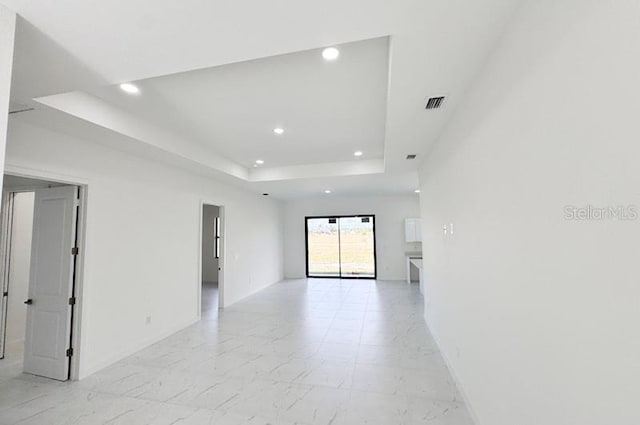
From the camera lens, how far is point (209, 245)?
31.5ft

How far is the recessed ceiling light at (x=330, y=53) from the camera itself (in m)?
2.12

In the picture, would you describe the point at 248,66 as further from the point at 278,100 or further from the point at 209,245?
the point at 209,245

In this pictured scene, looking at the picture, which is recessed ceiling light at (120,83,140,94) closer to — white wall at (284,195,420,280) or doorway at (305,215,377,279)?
white wall at (284,195,420,280)

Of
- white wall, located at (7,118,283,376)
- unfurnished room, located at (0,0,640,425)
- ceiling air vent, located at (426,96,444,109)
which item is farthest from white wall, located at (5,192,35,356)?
ceiling air vent, located at (426,96,444,109)

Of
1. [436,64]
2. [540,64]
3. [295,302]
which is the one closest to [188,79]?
[436,64]

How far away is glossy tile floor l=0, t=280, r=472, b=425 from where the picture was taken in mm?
2473

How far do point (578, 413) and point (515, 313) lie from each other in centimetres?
54

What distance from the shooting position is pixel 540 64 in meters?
1.25

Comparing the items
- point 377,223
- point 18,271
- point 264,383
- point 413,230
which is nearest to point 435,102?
point 264,383

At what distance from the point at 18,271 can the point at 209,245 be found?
224 inches

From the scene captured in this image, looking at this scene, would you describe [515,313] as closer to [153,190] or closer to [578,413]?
[578,413]

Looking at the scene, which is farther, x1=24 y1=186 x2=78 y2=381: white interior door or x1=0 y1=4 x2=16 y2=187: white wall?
x1=24 y1=186 x2=78 y2=381: white interior door

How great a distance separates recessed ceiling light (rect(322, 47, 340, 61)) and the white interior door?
3317 millimetres

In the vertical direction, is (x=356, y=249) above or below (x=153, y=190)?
below
